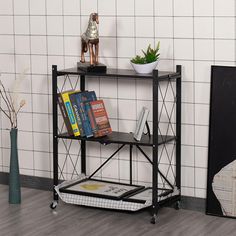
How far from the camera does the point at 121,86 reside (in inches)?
181

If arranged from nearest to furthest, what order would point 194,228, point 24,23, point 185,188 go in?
point 194,228 → point 185,188 → point 24,23

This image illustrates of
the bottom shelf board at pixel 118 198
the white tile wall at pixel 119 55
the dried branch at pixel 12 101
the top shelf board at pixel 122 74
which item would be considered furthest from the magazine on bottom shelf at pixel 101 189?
the top shelf board at pixel 122 74

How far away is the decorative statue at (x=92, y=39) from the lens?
436 centimetres

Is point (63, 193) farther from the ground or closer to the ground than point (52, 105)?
closer to the ground

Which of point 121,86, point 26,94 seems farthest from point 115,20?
point 26,94

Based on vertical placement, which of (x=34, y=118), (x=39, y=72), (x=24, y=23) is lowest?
(x=34, y=118)

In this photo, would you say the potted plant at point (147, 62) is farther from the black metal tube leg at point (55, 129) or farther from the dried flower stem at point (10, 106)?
the dried flower stem at point (10, 106)

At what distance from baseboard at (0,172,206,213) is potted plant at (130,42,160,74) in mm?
876

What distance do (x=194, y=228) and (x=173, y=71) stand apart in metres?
0.97

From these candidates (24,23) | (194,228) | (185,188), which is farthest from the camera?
(24,23)

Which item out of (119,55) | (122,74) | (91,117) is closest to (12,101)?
(91,117)

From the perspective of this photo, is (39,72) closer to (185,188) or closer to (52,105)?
(52,105)

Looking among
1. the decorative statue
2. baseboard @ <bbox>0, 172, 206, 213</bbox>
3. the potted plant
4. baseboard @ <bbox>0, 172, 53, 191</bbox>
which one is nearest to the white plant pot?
the potted plant

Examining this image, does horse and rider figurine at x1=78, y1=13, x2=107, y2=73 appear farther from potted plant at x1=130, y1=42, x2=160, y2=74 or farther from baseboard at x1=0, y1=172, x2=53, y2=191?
baseboard at x1=0, y1=172, x2=53, y2=191
